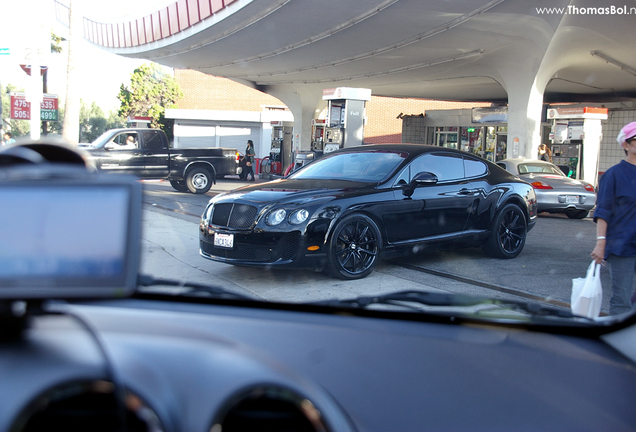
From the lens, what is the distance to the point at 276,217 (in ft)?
15.0

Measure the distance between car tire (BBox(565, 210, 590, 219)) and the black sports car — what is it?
1.10 m

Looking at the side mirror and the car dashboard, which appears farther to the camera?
the side mirror

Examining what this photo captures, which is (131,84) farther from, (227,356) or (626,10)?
(626,10)

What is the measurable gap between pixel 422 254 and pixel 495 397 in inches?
101

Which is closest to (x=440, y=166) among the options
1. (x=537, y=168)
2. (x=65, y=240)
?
(x=65, y=240)

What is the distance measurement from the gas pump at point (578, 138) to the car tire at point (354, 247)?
14.7 metres

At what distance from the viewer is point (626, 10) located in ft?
42.5

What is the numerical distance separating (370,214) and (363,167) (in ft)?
2.84

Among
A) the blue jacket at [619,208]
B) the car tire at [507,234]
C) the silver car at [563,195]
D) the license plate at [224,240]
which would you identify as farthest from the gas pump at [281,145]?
the blue jacket at [619,208]

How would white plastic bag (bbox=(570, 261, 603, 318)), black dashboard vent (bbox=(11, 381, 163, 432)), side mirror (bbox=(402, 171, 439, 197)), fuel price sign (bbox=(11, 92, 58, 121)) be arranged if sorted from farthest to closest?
side mirror (bbox=(402, 171, 439, 197))
fuel price sign (bbox=(11, 92, 58, 121))
white plastic bag (bbox=(570, 261, 603, 318))
black dashboard vent (bbox=(11, 381, 163, 432))

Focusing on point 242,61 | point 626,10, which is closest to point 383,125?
point 626,10

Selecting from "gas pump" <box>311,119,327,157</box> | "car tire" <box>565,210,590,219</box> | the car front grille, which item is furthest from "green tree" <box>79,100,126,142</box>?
"gas pump" <box>311,119,327,157</box>

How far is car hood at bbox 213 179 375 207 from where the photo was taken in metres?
4.74

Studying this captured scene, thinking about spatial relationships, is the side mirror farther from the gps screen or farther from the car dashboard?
the gps screen
